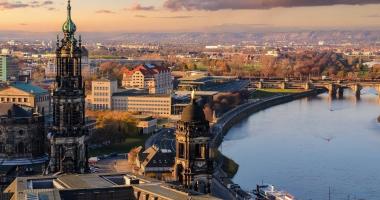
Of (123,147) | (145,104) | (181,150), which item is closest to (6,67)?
(145,104)

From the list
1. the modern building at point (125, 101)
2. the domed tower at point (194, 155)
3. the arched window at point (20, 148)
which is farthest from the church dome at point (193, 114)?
the modern building at point (125, 101)

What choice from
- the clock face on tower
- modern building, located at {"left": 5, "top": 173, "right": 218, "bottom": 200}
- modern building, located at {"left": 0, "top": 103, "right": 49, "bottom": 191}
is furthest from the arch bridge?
modern building, located at {"left": 5, "top": 173, "right": 218, "bottom": 200}

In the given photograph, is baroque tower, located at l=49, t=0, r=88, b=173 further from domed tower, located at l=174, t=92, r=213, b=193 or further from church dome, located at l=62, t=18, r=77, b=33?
domed tower, located at l=174, t=92, r=213, b=193

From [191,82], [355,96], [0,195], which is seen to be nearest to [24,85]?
[0,195]

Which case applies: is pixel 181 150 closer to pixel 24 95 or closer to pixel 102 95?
pixel 24 95

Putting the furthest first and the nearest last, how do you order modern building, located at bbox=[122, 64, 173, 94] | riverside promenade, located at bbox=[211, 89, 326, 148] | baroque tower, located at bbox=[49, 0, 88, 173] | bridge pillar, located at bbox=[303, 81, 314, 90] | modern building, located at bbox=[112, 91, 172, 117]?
1. bridge pillar, located at bbox=[303, 81, 314, 90]
2. modern building, located at bbox=[122, 64, 173, 94]
3. modern building, located at bbox=[112, 91, 172, 117]
4. riverside promenade, located at bbox=[211, 89, 326, 148]
5. baroque tower, located at bbox=[49, 0, 88, 173]

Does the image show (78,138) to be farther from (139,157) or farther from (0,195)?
(139,157)

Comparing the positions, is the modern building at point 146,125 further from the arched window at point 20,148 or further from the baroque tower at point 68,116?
the baroque tower at point 68,116
